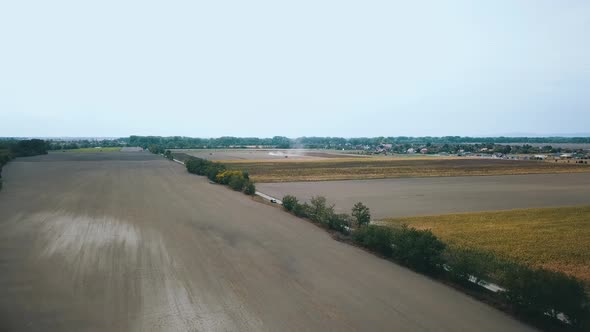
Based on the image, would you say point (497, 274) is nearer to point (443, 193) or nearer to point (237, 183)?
point (443, 193)

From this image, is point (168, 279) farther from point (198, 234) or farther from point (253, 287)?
point (198, 234)

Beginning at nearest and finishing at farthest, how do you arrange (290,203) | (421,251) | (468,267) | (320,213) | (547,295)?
(547,295) < (468,267) < (421,251) < (320,213) < (290,203)

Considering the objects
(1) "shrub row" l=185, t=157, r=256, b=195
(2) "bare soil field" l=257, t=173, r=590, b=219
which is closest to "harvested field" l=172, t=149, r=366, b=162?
(1) "shrub row" l=185, t=157, r=256, b=195

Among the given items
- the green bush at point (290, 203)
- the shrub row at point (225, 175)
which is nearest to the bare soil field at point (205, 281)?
the green bush at point (290, 203)

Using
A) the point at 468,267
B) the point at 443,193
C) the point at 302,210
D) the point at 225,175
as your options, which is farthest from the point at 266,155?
the point at 468,267

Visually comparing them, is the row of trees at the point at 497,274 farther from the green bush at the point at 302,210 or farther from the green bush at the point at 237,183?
the green bush at the point at 237,183
